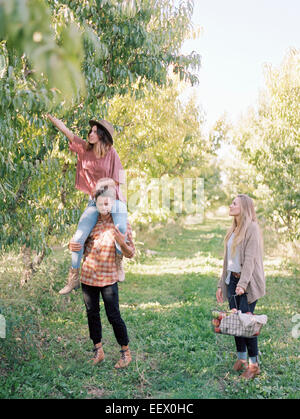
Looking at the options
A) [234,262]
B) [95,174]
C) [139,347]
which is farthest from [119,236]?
[139,347]

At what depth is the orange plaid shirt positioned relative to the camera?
4.33 m

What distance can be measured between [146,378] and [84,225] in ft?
6.64

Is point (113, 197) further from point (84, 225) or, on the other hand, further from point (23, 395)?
point (23, 395)

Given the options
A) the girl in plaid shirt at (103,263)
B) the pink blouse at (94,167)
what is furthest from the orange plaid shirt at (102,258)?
the pink blouse at (94,167)

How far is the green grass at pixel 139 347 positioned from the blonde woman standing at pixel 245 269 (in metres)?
0.27

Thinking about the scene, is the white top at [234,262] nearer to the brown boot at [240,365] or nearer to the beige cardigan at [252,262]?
the beige cardigan at [252,262]

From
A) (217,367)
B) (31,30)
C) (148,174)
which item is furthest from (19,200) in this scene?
(148,174)

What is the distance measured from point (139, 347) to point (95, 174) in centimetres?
274

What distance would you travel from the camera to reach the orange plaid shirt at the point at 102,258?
4328 mm

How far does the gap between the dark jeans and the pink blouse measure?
5.83 ft

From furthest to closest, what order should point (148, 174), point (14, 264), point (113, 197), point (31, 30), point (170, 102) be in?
point (148, 174), point (170, 102), point (14, 264), point (113, 197), point (31, 30)

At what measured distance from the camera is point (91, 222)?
433cm
